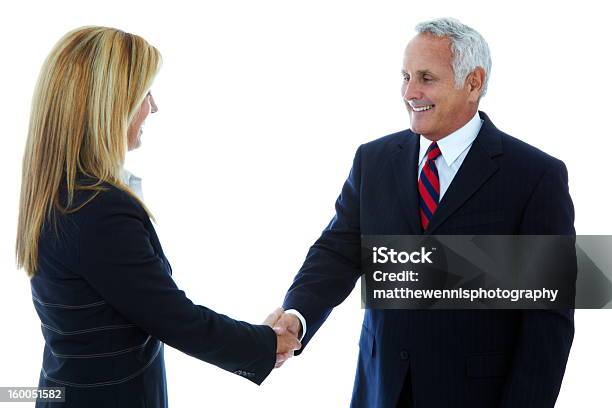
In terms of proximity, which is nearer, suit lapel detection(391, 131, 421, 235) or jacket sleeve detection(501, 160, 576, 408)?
jacket sleeve detection(501, 160, 576, 408)

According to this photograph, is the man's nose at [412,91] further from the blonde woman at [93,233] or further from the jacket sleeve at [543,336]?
the blonde woman at [93,233]

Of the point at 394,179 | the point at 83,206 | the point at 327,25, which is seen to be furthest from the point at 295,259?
the point at 83,206

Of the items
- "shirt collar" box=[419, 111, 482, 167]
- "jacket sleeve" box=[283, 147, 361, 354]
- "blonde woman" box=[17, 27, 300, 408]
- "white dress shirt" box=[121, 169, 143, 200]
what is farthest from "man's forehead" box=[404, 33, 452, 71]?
"white dress shirt" box=[121, 169, 143, 200]

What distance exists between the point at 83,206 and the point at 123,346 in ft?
1.24

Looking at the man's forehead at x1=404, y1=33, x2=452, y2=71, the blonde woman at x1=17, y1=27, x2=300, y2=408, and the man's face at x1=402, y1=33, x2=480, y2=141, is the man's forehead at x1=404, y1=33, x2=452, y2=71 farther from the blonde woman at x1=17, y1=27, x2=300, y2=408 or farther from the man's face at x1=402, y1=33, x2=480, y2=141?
the blonde woman at x1=17, y1=27, x2=300, y2=408

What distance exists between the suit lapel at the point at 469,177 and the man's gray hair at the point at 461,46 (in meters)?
0.20

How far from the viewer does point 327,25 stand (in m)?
3.54

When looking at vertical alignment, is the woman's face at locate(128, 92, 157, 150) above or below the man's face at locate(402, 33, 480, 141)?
below

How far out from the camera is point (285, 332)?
7.85 ft

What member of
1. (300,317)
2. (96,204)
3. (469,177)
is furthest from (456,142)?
(96,204)

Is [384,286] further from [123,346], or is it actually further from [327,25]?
[327,25]

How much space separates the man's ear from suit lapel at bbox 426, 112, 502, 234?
151 millimetres

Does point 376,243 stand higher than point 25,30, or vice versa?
point 25,30

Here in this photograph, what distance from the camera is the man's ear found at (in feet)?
7.29
